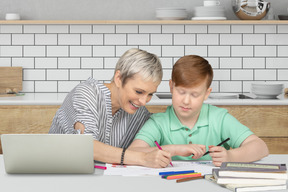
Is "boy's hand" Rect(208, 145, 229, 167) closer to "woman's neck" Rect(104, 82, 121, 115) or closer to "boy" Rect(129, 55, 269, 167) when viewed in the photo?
"boy" Rect(129, 55, 269, 167)

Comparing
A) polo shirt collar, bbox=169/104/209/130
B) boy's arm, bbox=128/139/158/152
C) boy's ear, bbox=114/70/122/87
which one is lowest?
boy's arm, bbox=128/139/158/152

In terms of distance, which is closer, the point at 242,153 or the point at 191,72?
the point at 242,153

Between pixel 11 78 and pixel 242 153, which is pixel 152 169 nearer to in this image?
pixel 242 153

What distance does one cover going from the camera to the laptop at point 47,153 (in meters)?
1.56

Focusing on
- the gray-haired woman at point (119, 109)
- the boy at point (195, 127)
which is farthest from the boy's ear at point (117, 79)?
the boy at point (195, 127)

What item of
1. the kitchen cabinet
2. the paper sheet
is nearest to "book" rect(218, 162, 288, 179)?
the paper sheet

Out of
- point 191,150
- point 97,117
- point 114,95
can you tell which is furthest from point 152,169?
point 114,95

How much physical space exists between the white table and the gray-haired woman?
19 cm

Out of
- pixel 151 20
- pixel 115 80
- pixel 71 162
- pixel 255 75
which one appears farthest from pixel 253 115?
pixel 71 162

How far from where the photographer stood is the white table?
4.87 ft

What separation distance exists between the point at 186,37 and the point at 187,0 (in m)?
0.32

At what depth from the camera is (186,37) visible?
13.1 ft

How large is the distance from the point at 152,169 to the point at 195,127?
0.51 metres

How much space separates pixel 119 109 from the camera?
7.56 feet
